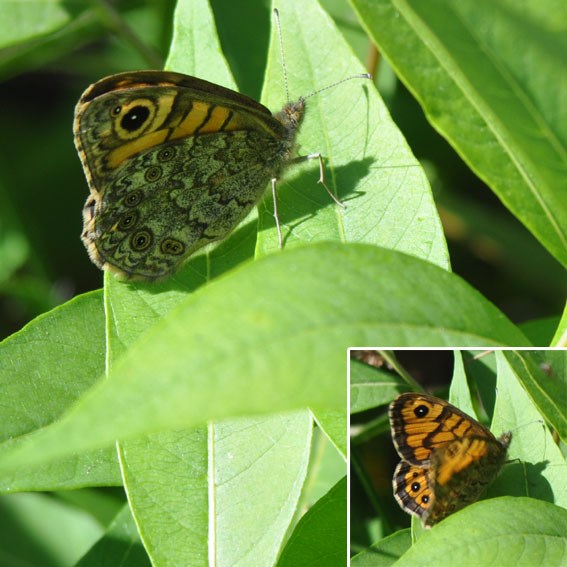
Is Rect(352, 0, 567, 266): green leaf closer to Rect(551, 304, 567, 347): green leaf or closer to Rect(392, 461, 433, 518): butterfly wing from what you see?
Rect(551, 304, 567, 347): green leaf

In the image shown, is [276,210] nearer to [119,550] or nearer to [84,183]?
[119,550]

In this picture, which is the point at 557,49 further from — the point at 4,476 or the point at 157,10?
the point at 157,10

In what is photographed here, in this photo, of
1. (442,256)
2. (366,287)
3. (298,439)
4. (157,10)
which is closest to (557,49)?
(442,256)

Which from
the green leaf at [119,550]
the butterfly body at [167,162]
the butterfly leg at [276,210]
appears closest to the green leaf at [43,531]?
the green leaf at [119,550]

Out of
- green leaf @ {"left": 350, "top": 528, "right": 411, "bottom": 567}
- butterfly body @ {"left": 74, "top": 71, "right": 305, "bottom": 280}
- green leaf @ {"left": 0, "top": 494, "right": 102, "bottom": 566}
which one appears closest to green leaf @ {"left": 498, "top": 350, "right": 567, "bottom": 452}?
green leaf @ {"left": 350, "top": 528, "right": 411, "bottom": 567}

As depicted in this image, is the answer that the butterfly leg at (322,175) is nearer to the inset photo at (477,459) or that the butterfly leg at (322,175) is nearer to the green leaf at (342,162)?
the green leaf at (342,162)

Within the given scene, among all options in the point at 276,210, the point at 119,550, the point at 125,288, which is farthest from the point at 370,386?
the point at 119,550
